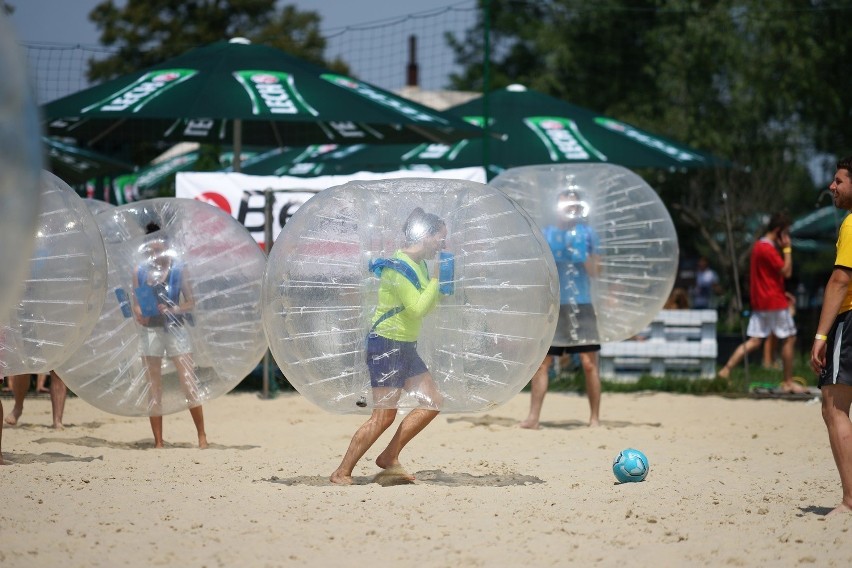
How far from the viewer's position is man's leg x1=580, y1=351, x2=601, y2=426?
892 cm

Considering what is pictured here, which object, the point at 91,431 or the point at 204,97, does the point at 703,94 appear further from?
the point at 91,431

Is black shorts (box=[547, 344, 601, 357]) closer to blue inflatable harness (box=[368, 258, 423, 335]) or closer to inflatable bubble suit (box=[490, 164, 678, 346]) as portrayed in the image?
inflatable bubble suit (box=[490, 164, 678, 346])

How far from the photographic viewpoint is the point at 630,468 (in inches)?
251

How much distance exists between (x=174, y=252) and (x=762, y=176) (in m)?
13.9

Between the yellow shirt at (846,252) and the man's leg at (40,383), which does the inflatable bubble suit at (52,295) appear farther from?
the man's leg at (40,383)

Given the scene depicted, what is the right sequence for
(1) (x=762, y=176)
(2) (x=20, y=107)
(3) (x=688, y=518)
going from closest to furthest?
1. (2) (x=20, y=107)
2. (3) (x=688, y=518)
3. (1) (x=762, y=176)

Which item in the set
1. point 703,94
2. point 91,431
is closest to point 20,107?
point 91,431

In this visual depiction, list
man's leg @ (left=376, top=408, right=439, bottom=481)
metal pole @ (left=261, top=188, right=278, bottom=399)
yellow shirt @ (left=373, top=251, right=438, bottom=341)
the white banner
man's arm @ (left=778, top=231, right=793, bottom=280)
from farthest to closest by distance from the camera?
man's arm @ (left=778, top=231, right=793, bottom=280) → the white banner → metal pole @ (left=261, top=188, right=278, bottom=399) → man's leg @ (left=376, top=408, right=439, bottom=481) → yellow shirt @ (left=373, top=251, right=438, bottom=341)

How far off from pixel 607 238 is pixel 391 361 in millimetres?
3349

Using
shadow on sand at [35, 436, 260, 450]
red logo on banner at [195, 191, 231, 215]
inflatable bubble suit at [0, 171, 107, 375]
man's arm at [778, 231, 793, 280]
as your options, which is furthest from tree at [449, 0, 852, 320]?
inflatable bubble suit at [0, 171, 107, 375]

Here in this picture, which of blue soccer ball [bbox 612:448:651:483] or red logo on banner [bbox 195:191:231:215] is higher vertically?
red logo on banner [bbox 195:191:231:215]

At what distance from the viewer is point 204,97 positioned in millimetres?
11172

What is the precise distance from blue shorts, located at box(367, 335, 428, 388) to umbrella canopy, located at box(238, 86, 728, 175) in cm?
788

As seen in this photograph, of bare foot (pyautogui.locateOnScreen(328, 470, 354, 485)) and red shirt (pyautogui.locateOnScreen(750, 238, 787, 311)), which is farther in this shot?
red shirt (pyautogui.locateOnScreen(750, 238, 787, 311))
